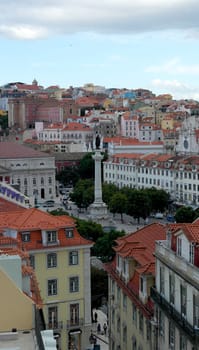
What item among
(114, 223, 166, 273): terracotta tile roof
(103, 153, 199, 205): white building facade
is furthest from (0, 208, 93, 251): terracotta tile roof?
(103, 153, 199, 205): white building facade

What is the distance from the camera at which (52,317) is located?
27609 mm

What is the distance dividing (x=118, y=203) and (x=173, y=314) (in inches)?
2096

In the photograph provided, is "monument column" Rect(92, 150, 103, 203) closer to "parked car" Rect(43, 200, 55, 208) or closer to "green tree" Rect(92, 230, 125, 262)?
"parked car" Rect(43, 200, 55, 208)

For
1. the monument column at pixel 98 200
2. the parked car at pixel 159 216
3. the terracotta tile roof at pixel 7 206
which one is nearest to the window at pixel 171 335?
the terracotta tile roof at pixel 7 206

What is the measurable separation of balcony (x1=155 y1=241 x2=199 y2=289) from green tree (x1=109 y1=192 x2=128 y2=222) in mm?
50975

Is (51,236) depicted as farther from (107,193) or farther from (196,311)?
(107,193)

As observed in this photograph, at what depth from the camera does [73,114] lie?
179625mm

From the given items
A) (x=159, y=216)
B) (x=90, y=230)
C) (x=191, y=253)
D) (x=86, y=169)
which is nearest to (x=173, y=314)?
(x=191, y=253)

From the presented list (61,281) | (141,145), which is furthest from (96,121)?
(61,281)

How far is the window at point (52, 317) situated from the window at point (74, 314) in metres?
0.69

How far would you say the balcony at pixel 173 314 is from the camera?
18.8 meters

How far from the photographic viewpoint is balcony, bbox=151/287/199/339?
18.8 m

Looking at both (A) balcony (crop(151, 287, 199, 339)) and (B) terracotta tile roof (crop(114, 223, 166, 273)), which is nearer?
(A) balcony (crop(151, 287, 199, 339))

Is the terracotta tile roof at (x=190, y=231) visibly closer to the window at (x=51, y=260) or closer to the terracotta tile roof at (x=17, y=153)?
the window at (x=51, y=260)
